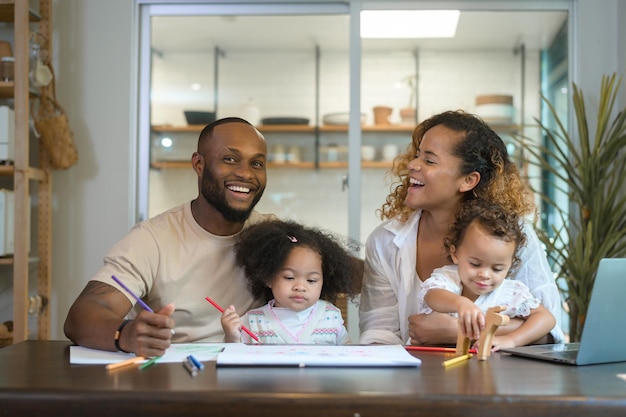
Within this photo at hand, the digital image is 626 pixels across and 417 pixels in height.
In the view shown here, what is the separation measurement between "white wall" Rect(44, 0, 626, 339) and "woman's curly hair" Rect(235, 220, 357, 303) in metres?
2.25

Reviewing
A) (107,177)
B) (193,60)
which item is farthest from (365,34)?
(107,177)

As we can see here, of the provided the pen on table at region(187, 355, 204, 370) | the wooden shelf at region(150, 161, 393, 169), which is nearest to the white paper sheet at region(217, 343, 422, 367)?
the pen on table at region(187, 355, 204, 370)

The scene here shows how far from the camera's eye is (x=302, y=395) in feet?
3.71

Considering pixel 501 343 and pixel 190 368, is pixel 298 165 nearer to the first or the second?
pixel 501 343

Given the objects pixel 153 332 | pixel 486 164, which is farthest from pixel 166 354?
pixel 486 164

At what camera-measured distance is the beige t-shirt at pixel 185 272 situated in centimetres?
204

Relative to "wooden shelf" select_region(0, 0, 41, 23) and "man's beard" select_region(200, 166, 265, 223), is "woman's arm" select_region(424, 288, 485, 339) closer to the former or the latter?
"man's beard" select_region(200, 166, 265, 223)

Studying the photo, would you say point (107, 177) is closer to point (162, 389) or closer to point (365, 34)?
point (365, 34)

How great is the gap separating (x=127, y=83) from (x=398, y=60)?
1.54 meters

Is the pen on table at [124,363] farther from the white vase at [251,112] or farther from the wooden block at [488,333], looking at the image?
the white vase at [251,112]

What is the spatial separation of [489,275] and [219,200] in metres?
0.76

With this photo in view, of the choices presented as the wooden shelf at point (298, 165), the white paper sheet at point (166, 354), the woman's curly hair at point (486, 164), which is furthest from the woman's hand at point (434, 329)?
the wooden shelf at point (298, 165)

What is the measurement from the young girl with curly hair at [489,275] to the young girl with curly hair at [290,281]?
10.4 inches

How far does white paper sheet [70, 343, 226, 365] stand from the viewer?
1.43 metres
